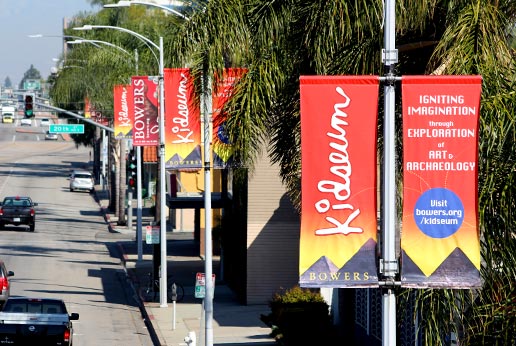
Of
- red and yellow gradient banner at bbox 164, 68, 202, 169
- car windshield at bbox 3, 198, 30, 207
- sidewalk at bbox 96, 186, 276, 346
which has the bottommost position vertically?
sidewalk at bbox 96, 186, 276, 346

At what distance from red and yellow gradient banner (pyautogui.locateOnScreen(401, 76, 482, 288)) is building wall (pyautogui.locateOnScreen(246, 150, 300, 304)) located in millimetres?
22375

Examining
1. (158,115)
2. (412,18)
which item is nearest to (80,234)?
(158,115)

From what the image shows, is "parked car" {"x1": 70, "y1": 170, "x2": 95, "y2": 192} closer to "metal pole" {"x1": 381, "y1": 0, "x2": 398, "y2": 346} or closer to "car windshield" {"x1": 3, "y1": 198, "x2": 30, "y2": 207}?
"car windshield" {"x1": 3, "y1": 198, "x2": 30, "y2": 207}

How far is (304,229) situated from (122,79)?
44.5 meters

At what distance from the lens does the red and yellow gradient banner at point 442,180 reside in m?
11.4

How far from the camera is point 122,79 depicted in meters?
55.2

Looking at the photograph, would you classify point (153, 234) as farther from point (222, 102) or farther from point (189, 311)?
point (222, 102)

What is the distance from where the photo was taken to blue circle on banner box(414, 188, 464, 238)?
1141cm

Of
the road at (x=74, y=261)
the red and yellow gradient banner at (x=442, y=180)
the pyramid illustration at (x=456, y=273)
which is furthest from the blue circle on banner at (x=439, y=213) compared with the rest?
the road at (x=74, y=261)

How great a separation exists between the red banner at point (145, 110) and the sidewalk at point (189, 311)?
507 cm

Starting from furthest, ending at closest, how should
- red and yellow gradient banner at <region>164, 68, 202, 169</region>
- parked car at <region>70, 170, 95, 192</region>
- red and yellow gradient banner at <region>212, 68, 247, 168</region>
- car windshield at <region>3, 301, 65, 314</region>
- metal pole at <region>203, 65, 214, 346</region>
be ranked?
1. parked car at <region>70, 170, 95, 192</region>
2. red and yellow gradient banner at <region>164, 68, 202, 169</region>
3. car windshield at <region>3, 301, 65, 314</region>
4. metal pole at <region>203, 65, 214, 346</region>
5. red and yellow gradient banner at <region>212, 68, 247, 168</region>

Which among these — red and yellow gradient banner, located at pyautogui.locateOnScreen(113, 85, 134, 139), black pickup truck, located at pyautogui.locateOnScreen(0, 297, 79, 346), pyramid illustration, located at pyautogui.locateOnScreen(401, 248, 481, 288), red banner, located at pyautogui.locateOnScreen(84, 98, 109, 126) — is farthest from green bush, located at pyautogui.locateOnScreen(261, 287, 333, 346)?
red banner, located at pyautogui.locateOnScreen(84, 98, 109, 126)

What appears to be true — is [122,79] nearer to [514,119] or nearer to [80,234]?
[80,234]

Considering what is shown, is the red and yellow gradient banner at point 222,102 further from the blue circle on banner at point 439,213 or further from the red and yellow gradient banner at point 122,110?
the red and yellow gradient banner at point 122,110
